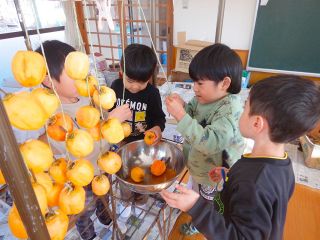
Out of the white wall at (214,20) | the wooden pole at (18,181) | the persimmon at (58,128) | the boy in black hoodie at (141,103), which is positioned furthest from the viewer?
the white wall at (214,20)

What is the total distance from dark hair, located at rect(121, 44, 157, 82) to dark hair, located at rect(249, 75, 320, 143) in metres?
0.58

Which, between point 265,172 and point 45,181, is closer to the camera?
point 45,181

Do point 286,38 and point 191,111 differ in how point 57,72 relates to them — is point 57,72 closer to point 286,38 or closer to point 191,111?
point 191,111

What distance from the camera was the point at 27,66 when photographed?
13.9 inches

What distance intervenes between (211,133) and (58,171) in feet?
1.77

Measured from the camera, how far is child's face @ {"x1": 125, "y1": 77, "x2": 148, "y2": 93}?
3.65 ft

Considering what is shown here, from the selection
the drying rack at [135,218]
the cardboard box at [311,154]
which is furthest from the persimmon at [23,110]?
the cardboard box at [311,154]

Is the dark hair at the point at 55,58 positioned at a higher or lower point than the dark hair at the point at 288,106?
higher

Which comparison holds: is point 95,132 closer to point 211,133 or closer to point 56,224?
point 56,224

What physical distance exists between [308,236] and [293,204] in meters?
0.22

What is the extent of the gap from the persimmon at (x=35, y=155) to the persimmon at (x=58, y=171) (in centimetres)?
5

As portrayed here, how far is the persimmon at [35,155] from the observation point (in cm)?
36

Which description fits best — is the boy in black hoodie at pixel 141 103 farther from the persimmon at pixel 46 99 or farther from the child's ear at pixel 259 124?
the persimmon at pixel 46 99

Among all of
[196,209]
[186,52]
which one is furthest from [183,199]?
[186,52]
